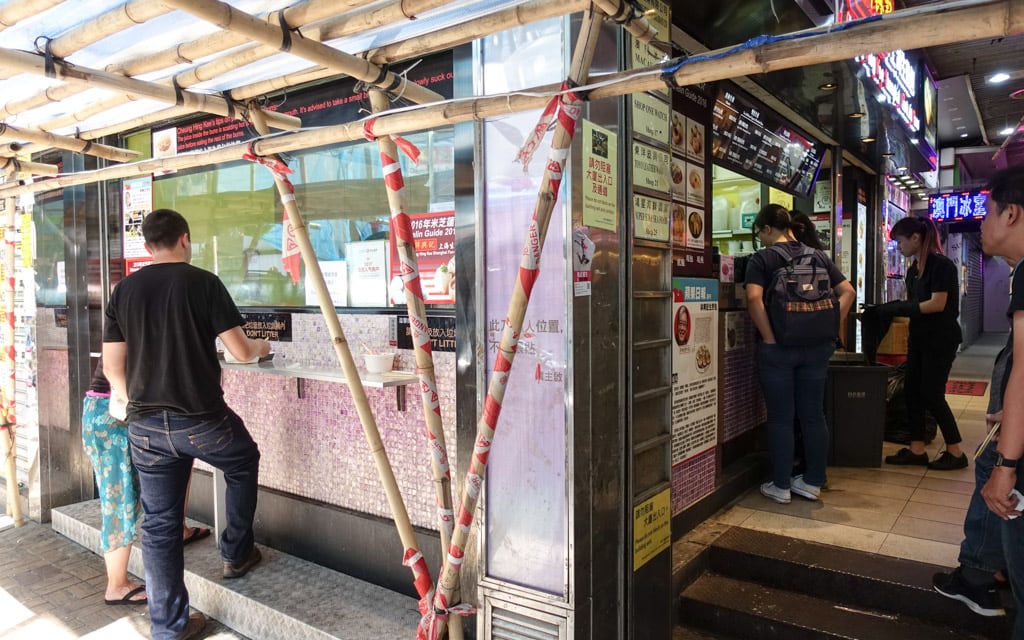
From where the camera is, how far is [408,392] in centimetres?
325

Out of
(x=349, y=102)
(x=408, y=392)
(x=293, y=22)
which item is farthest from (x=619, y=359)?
(x=349, y=102)

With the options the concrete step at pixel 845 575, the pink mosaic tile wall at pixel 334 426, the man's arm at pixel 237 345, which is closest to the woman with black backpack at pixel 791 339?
the concrete step at pixel 845 575

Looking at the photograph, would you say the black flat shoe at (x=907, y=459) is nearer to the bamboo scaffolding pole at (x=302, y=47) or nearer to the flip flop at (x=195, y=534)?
the bamboo scaffolding pole at (x=302, y=47)

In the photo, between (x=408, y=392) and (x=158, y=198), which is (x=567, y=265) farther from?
(x=158, y=198)

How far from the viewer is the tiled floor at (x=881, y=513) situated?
341 centimetres

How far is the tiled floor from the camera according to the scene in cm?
341

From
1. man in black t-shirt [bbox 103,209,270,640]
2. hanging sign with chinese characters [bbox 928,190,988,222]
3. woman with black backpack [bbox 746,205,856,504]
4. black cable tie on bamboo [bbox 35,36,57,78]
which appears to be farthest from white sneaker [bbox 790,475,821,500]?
hanging sign with chinese characters [bbox 928,190,988,222]

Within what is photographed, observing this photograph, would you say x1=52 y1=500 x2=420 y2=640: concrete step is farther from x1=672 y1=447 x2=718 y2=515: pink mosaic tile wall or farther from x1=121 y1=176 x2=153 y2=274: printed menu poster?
x1=121 y1=176 x2=153 y2=274: printed menu poster

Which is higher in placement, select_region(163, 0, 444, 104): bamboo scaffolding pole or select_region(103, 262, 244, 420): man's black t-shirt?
select_region(163, 0, 444, 104): bamboo scaffolding pole

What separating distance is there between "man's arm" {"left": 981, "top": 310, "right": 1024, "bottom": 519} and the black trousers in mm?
2747

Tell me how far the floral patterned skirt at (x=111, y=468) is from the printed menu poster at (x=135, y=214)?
1.45 metres

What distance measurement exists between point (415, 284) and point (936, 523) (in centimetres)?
336

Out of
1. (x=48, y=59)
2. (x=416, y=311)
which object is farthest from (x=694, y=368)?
(x=48, y=59)

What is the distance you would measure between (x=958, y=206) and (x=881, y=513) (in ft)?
30.8
